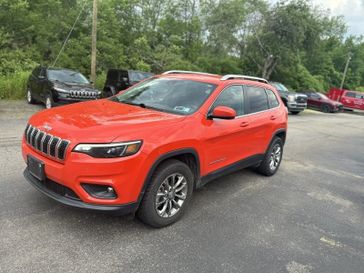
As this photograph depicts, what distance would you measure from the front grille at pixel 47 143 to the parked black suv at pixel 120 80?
10.4 meters

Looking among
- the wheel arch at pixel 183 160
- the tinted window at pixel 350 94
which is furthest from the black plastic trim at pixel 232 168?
the tinted window at pixel 350 94

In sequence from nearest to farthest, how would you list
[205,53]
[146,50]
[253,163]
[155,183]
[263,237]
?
[155,183]
[263,237]
[253,163]
[146,50]
[205,53]

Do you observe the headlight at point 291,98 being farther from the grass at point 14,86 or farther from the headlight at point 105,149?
the headlight at point 105,149

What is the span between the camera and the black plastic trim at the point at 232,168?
14.0ft

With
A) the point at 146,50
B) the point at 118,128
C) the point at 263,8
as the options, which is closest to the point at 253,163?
the point at 118,128

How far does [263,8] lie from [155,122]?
31360 mm

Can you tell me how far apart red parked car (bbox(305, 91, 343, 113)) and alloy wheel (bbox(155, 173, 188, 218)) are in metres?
26.1

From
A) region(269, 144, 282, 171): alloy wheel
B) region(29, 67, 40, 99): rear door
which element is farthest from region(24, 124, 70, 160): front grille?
region(29, 67, 40, 99): rear door

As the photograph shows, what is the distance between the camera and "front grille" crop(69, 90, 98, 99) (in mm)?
11102

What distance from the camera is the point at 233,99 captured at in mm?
4727

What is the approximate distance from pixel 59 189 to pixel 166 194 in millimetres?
1129

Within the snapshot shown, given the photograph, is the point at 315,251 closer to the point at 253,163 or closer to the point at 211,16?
the point at 253,163

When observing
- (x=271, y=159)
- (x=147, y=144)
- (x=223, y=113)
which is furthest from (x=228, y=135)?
(x=271, y=159)

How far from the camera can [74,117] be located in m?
3.66
